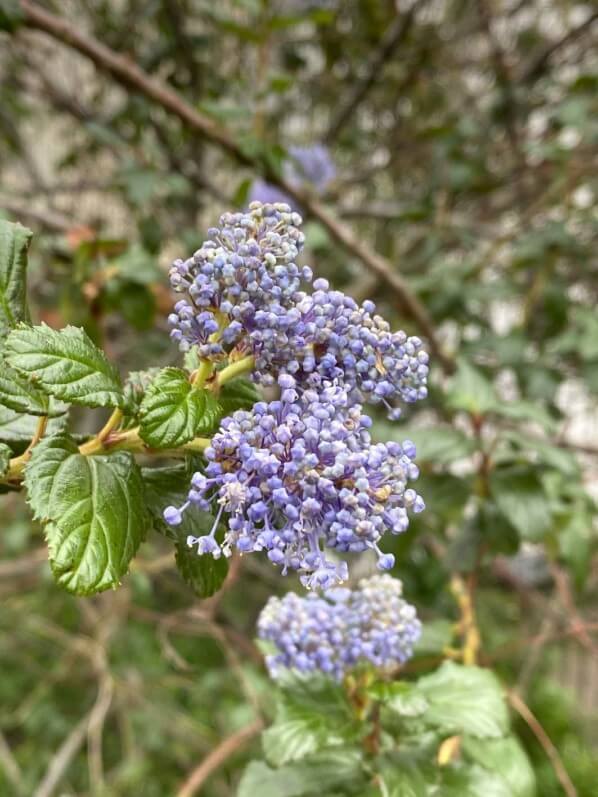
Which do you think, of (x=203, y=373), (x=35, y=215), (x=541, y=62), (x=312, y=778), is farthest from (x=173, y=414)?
(x=541, y=62)

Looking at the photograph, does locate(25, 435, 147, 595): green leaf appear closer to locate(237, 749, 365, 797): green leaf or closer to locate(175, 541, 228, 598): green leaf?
locate(175, 541, 228, 598): green leaf

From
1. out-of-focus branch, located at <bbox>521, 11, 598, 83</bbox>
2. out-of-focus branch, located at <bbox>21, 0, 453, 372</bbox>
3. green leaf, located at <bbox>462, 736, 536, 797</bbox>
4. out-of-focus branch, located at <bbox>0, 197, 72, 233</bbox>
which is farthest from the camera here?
out-of-focus branch, located at <bbox>521, 11, 598, 83</bbox>

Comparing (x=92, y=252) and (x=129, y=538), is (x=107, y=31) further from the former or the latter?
(x=129, y=538)

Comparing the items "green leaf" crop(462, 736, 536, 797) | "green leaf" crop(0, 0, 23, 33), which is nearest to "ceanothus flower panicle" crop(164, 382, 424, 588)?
"green leaf" crop(462, 736, 536, 797)

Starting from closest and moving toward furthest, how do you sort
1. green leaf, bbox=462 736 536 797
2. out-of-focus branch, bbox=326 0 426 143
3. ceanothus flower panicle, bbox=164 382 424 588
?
ceanothus flower panicle, bbox=164 382 424 588 < green leaf, bbox=462 736 536 797 < out-of-focus branch, bbox=326 0 426 143

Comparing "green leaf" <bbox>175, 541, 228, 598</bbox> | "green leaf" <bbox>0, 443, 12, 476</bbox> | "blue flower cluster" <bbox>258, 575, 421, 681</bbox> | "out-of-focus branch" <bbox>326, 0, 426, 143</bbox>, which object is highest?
"out-of-focus branch" <bbox>326, 0, 426, 143</bbox>

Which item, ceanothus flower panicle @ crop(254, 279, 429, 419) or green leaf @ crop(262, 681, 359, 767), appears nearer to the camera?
ceanothus flower panicle @ crop(254, 279, 429, 419)

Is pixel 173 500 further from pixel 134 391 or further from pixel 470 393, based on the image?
pixel 470 393
